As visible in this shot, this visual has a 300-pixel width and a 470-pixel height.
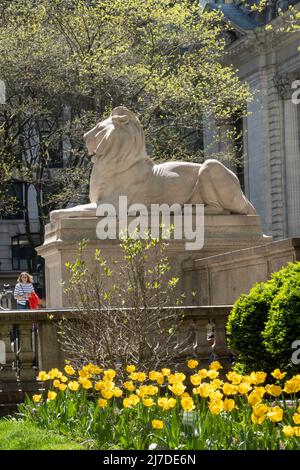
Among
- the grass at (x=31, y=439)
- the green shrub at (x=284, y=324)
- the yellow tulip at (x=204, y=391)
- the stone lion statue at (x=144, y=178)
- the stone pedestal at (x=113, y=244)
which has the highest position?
the stone lion statue at (x=144, y=178)

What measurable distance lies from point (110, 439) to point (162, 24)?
1243 inches

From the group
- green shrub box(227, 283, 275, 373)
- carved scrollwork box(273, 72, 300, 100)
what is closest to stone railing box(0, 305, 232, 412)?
green shrub box(227, 283, 275, 373)

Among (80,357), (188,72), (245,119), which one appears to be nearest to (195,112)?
(188,72)

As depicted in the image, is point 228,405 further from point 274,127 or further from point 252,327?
point 274,127

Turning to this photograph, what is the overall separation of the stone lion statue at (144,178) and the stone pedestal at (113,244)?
11.5 inches

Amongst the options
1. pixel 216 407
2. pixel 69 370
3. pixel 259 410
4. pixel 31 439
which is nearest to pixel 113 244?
pixel 69 370

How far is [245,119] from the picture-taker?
57.8 meters

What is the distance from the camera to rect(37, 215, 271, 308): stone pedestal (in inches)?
726

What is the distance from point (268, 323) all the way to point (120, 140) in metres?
8.68

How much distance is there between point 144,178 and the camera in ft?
63.6

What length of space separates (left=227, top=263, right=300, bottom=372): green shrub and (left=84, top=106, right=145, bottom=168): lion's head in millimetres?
7367

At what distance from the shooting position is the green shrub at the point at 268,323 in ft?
36.1

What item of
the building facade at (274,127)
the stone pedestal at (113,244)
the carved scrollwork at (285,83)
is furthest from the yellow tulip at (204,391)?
the carved scrollwork at (285,83)

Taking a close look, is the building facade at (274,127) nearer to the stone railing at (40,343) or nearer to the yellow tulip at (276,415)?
the stone railing at (40,343)
